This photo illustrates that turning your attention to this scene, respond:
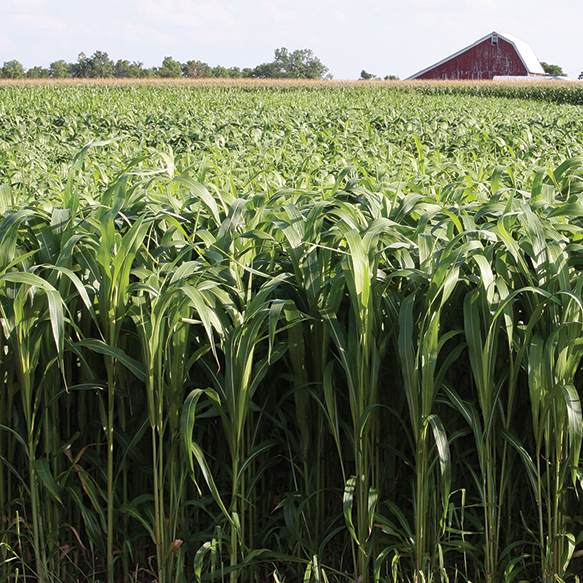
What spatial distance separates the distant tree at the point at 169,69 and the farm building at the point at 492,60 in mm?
59153

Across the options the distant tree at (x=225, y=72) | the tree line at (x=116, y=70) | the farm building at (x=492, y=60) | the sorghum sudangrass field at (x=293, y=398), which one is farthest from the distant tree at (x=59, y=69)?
the sorghum sudangrass field at (x=293, y=398)

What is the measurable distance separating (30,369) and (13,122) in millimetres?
11390

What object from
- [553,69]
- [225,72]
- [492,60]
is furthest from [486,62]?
[225,72]

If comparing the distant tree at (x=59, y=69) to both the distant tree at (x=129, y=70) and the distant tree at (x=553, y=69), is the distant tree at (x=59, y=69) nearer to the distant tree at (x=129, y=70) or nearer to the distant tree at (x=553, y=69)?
the distant tree at (x=129, y=70)

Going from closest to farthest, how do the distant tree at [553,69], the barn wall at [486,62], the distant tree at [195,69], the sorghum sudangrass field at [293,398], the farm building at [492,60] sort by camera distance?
the sorghum sudangrass field at [293,398] → the farm building at [492,60] → the barn wall at [486,62] → the distant tree at [553,69] → the distant tree at [195,69]

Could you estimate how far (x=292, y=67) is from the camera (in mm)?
118375

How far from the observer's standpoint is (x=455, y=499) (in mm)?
1830

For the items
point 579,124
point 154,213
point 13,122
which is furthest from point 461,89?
point 154,213

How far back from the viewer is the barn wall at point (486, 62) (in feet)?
197

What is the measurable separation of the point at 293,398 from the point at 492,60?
6662 centimetres

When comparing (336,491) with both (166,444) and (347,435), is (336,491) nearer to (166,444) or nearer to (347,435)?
(347,435)

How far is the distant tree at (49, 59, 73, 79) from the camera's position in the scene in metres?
106

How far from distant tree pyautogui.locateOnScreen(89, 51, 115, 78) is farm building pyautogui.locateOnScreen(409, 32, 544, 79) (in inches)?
2673

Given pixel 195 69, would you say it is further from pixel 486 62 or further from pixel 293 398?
pixel 293 398
